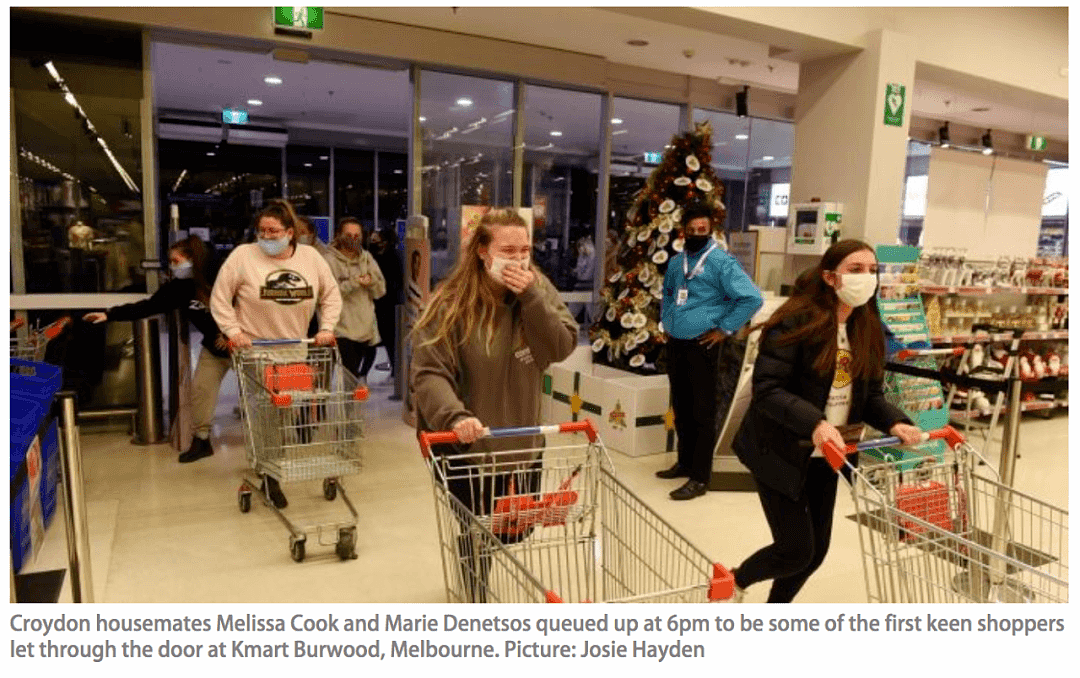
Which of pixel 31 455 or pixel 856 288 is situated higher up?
pixel 856 288

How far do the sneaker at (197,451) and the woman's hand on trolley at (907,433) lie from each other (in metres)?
4.21

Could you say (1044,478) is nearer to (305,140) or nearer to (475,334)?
(475,334)

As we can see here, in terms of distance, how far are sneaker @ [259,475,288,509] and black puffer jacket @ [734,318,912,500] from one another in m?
2.60

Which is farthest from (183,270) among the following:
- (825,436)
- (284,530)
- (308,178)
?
(308,178)

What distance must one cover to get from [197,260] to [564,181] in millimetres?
4867

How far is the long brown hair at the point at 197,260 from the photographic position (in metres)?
5.16

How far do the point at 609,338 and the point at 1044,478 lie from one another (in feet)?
10.3

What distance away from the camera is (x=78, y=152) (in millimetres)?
5613

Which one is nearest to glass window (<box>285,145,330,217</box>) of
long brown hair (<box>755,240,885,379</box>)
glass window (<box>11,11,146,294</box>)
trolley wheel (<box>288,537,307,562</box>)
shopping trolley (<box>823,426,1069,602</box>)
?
glass window (<box>11,11,146,294</box>)

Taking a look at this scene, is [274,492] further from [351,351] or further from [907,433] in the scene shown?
[907,433]

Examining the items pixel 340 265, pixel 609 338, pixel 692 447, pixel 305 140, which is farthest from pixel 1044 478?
pixel 305 140

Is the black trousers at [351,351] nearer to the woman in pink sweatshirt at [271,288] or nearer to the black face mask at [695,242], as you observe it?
the woman in pink sweatshirt at [271,288]

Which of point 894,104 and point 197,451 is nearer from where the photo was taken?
point 197,451

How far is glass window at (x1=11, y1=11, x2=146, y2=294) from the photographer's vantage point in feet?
18.0
